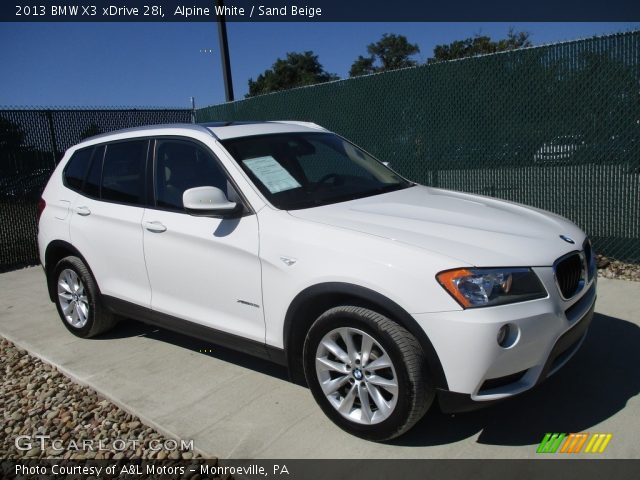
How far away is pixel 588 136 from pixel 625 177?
57 centimetres

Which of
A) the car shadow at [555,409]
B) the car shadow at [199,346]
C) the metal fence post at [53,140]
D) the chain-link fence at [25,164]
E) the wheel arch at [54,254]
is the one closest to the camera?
the car shadow at [555,409]

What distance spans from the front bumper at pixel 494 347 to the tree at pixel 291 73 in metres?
59.1

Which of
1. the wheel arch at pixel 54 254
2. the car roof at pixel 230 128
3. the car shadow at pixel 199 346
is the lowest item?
the car shadow at pixel 199 346

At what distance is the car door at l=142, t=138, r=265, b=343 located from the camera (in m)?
3.37

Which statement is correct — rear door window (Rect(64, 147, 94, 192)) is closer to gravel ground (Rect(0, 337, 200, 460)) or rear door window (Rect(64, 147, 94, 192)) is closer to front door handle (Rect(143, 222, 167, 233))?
front door handle (Rect(143, 222, 167, 233))

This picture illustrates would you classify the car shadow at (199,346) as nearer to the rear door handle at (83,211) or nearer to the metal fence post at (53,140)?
the rear door handle at (83,211)

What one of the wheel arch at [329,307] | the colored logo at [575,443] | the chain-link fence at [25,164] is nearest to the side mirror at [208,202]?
the wheel arch at [329,307]

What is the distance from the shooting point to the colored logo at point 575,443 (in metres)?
2.87

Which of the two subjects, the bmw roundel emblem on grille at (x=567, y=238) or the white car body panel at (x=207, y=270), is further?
the white car body panel at (x=207, y=270)

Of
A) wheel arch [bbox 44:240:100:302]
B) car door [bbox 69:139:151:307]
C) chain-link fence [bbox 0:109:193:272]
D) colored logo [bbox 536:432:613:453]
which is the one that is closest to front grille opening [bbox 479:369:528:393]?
colored logo [bbox 536:432:613:453]

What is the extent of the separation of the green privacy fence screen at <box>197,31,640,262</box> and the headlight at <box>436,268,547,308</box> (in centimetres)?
380

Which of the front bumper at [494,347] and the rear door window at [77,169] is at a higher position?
the rear door window at [77,169]

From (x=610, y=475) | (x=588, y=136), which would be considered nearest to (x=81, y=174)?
(x=610, y=475)

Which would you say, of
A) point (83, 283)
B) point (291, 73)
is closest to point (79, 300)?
point (83, 283)
